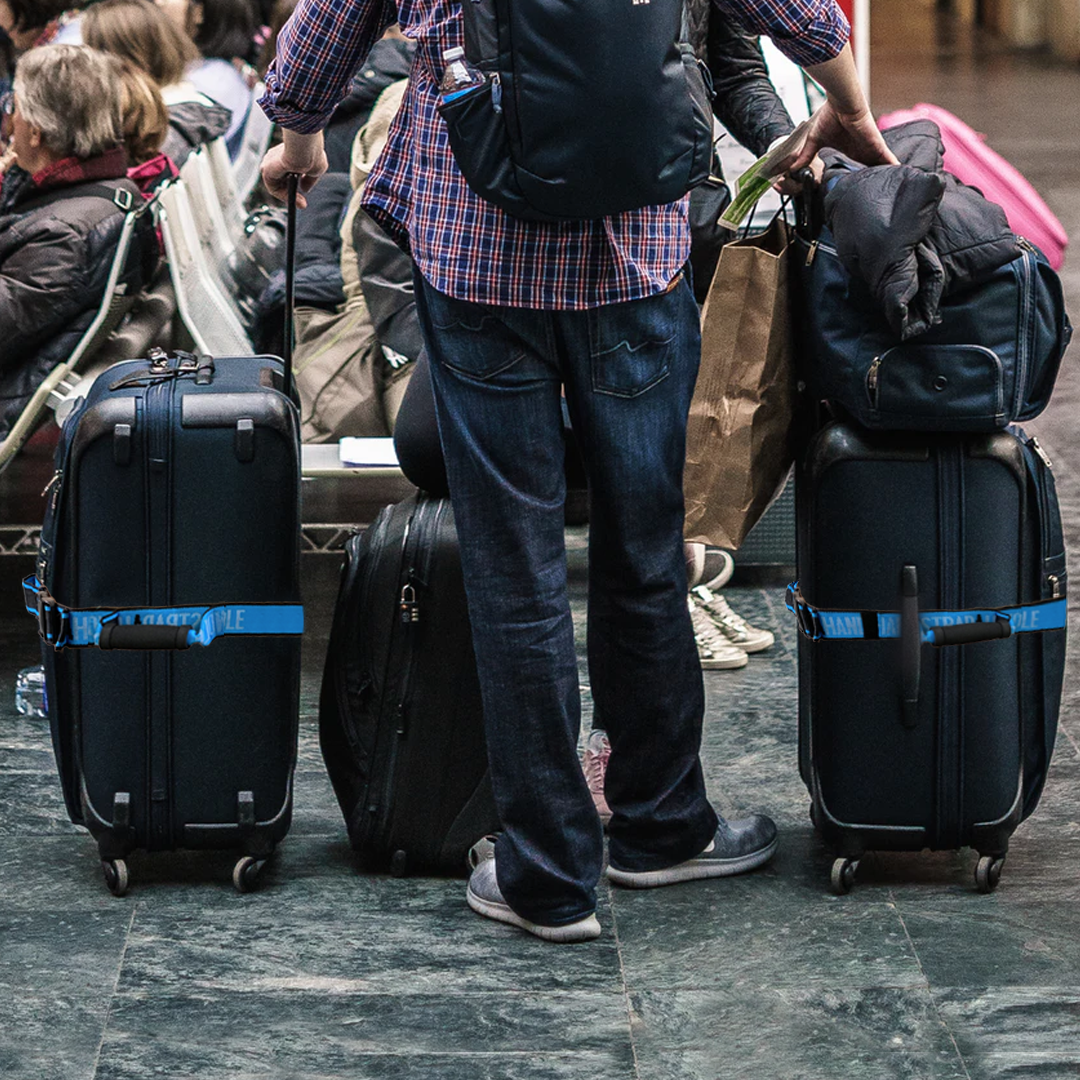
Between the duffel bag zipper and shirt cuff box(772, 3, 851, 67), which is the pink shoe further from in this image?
shirt cuff box(772, 3, 851, 67)

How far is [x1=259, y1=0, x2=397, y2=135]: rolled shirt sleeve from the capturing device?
2.50 m

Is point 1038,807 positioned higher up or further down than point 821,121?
further down

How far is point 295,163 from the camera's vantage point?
108 inches

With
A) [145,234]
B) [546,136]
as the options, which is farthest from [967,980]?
[145,234]

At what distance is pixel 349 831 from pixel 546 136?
1.19 meters

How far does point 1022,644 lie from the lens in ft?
9.14

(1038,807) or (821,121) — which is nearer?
(821,121)

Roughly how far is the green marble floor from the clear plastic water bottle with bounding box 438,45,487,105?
1188 mm

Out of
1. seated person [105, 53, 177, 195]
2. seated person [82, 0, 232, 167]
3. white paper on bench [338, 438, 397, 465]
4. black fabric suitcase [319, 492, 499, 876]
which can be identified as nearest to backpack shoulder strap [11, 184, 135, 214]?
seated person [105, 53, 177, 195]

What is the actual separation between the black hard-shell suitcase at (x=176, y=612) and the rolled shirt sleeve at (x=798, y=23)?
2.84 ft

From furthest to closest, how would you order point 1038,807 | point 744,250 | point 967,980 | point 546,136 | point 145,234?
point 145,234 < point 1038,807 < point 744,250 < point 967,980 < point 546,136

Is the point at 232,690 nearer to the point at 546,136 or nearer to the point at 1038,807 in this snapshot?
the point at 546,136

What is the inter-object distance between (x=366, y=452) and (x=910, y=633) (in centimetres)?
160

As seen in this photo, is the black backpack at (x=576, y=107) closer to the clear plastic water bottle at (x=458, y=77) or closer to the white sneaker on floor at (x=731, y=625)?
the clear plastic water bottle at (x=458, y=77)
